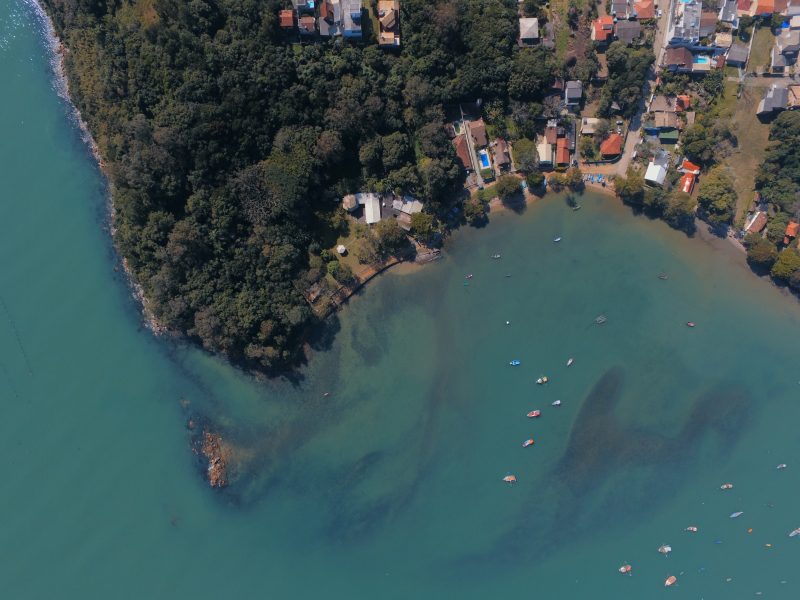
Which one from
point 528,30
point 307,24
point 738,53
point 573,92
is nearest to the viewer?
point 307,24

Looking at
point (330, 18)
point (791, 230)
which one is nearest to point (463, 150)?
point (330, 18)

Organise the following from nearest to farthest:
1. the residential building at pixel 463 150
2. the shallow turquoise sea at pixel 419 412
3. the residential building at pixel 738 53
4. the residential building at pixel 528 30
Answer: the residential building at pixel 528 30 < the residential building at pixel 463 150 < the residential building at pixel 738 53 < the shallow turquoise sea at pixel 419 412

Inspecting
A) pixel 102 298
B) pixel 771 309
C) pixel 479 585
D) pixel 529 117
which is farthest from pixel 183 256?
pixel 771 309

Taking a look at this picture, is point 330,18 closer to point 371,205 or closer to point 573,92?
point 371,205

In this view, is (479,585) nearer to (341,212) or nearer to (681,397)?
(681,397)

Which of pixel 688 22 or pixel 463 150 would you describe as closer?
pixel 688 22

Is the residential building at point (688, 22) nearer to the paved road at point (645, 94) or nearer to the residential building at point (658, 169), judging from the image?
the paved road at point (645, 94)

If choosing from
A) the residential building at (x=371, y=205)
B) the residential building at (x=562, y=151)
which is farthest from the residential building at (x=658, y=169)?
the residential building at (x=371, y=205)
